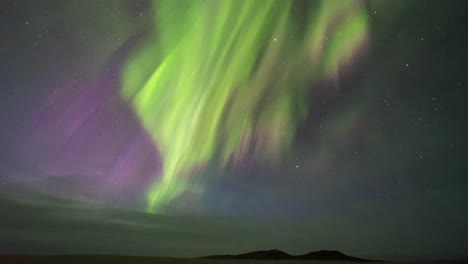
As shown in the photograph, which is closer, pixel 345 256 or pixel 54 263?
pixel 54 263

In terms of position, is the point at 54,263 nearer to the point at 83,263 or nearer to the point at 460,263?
the point at 83,263

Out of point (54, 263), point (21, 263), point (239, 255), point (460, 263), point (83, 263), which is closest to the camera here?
point (21, 263)

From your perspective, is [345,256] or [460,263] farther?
[345,256]

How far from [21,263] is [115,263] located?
8486mm

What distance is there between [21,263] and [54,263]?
3213 mm

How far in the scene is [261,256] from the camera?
416 feet

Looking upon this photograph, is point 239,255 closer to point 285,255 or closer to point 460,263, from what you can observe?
point 285,255

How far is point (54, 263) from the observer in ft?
95.2

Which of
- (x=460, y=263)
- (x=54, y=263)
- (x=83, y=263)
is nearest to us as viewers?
(x=54, y=263)

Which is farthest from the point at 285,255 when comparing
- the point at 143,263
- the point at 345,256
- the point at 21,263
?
the point at 21,263

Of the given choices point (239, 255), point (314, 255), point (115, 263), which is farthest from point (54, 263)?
point (314, 255)

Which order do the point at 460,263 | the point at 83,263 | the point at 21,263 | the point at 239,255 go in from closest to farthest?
the point at 21,263, the point at 83,263, the point at 460,263, the point at 239,255

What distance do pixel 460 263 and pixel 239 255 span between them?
8199cm

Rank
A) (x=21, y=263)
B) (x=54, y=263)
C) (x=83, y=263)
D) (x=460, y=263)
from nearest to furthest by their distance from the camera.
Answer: (x=21, y=263), (x=54, y=263), (x=83, y=263), (x=460, y=263)
